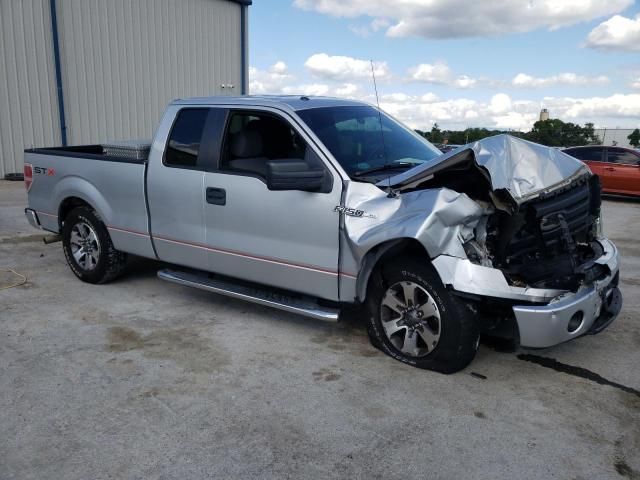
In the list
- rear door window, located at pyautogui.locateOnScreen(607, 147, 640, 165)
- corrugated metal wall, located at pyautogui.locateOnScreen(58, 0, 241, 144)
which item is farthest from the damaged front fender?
corrugated metal wall, located at pyautogui.locateOnScreen(58, 0, 241, 144)

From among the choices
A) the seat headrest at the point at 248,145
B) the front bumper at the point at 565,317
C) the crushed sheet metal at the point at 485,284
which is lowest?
the front bumper at the point at 565,317

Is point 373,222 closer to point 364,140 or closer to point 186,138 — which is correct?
point 364,140

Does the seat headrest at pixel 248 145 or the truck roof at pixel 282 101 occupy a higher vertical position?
the truck roof at pixel 282 101

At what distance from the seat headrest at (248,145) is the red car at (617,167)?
37.7ft

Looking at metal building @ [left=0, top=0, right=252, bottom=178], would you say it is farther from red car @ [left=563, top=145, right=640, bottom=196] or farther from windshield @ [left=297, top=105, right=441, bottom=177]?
windshield @ [left=297, top=105, right=441, bottom=177]

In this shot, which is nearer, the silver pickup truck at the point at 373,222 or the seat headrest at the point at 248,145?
the silver pickup truck at the point at 373,222

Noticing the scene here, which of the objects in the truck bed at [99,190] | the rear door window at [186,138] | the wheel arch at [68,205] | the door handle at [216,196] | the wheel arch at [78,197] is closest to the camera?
the door handle at [216,196]

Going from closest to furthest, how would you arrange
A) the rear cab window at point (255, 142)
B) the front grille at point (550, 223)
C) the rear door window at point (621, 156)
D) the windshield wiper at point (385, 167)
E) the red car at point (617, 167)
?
1. the front grille at point (550, 223)
2. the windshield wiper at point (385, 167)
3. the rear cab window at point (255, 142)
4. the red car at point (617, 167)
5. the rear door window at point (621, 156)

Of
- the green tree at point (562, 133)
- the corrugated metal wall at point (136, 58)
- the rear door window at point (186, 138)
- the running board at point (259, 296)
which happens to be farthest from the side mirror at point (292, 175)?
the green tree at point (562, 133)

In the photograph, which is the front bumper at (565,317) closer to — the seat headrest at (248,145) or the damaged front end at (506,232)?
the damaged front end at (506,232)

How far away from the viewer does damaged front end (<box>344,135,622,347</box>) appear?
346 centimetres

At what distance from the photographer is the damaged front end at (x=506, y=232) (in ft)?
11.3

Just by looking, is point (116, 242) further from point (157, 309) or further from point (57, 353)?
point (57, 353)

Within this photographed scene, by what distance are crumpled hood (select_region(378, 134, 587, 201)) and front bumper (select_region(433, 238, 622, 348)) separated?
1.77 ft
